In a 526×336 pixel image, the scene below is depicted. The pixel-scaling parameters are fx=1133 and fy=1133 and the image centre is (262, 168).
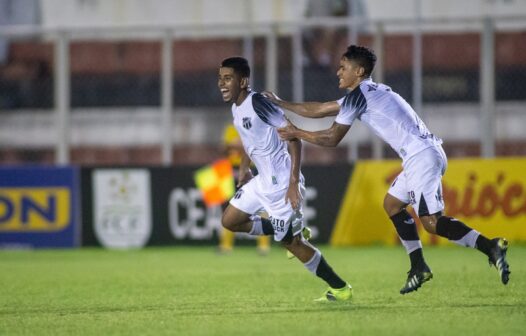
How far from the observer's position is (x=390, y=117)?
881 centimetres

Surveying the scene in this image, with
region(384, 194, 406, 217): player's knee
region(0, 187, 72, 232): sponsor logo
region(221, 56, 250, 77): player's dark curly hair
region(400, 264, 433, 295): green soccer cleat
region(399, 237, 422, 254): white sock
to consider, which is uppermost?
region(221, 56, 250, 77): player's dark curly hair

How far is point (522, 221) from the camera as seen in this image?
1630 centimetres

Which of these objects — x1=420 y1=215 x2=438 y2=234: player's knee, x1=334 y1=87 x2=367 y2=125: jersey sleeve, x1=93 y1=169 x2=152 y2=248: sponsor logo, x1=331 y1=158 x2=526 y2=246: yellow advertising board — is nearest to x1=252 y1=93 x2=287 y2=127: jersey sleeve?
x1=334 y1=87 x2=367 y2=125: jersey sleeve

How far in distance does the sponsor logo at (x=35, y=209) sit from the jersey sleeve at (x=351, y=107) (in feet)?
31.6

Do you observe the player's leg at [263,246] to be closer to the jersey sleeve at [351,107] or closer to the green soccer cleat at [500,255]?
the jersey sleeve at [351,107]

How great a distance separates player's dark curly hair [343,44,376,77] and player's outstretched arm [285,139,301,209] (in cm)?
77

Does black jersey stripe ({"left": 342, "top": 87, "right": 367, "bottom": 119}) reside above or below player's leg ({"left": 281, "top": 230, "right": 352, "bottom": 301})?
above

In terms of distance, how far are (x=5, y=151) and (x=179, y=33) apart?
3.62m

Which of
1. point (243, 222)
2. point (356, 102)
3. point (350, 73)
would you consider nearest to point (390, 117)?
point (356, 102)

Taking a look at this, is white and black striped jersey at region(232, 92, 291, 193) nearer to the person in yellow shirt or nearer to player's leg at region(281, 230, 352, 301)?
player's leg at region(281, 230, 352, 301)

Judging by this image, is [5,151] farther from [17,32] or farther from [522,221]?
[522,221]

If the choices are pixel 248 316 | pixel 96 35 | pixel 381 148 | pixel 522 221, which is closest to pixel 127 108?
pixel 96 35

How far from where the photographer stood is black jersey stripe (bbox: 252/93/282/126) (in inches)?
353

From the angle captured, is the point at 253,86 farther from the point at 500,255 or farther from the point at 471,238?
the point at 500,255
